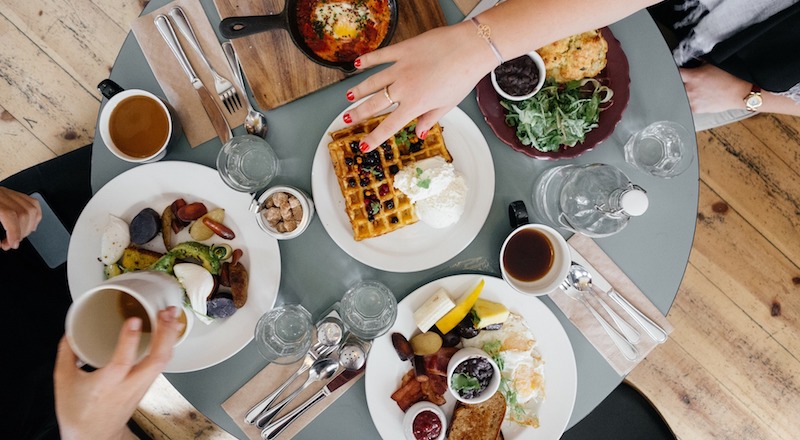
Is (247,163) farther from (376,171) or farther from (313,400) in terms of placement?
(313,400)

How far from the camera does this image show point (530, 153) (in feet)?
5.65

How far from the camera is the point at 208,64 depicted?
1729mm

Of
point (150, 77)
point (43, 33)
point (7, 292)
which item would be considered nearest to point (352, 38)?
point (150, 77)

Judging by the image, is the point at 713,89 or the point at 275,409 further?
the point at 713,89

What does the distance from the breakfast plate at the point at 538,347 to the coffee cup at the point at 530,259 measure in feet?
0.15

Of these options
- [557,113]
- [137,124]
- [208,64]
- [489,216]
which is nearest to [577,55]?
[557,113]

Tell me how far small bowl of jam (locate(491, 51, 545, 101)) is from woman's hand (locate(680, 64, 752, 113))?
814 mm

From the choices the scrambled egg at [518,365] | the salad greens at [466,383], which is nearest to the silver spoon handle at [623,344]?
the scrambled egg at [518,365]

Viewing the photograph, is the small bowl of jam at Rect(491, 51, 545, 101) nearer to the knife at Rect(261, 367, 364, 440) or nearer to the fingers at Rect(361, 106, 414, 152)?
the fingers at Rect(361, 106, 414, 152)

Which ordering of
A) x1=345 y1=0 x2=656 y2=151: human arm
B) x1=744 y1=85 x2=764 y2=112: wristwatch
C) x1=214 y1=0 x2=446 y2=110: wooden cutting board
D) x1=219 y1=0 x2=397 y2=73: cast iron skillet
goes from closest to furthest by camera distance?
x1=345 y1=0 x2=656 y2=151: human arm < x1=219 y1=0 x2=397 y2=73: cast iron skillet < x1=214 y1=0 x2=446 y2=110: wooden cutting board < x1=744 y1=85 x2=764 y2=112: wristwatch

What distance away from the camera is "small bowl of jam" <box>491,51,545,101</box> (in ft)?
5.45

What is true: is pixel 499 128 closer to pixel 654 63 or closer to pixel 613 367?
pixel 654 63

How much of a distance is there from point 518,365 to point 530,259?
377mm

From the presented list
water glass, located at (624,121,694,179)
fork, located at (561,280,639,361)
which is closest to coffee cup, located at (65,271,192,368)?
fork, located at (561,280,639,361)
